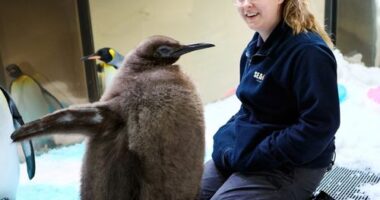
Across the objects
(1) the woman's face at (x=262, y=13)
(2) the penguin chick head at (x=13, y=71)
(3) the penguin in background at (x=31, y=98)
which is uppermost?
(1) the woman's face at (x=262, y=13)

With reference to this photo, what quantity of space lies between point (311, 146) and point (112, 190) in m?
0.43

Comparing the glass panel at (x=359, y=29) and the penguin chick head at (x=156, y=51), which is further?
the glass panel at (x=359, y=29)

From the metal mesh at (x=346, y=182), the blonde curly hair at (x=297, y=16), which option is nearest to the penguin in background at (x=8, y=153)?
the blonde curly hair at (x=297, y=16)

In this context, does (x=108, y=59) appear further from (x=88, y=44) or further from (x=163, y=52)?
(x=163, y=52)

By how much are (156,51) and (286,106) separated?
1.14 feet

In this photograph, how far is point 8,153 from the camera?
1243 millimetres

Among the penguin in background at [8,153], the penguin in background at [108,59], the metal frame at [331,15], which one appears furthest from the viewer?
the metal frame at [331,15]

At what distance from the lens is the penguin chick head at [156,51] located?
32.8 inches

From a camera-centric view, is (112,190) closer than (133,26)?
Yes

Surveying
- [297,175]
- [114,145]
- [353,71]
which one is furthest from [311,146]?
[353,71]

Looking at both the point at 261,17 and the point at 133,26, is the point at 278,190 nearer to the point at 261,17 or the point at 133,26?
the point at 261,17

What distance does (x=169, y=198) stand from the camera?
81 cm

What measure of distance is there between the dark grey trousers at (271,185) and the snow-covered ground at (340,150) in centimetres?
41

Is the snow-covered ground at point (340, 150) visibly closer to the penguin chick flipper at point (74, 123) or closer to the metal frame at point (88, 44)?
the metal frame at point (88, 44)
